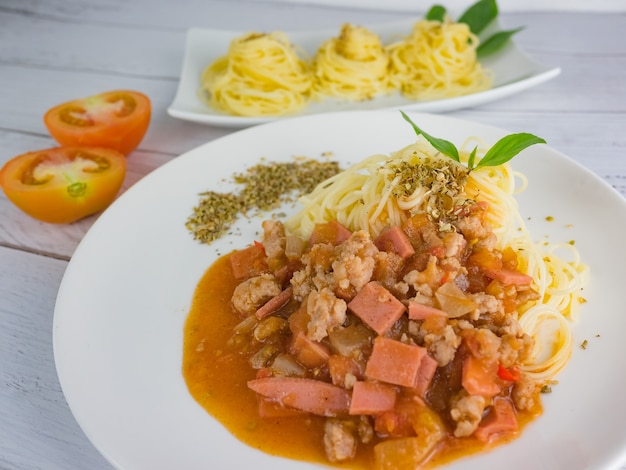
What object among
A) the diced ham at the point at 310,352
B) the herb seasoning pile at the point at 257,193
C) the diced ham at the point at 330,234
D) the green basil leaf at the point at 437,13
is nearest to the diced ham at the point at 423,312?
the diced ham at the point at 310,352

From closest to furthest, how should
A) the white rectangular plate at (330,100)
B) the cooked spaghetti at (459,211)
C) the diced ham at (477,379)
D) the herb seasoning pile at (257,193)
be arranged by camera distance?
the diced ham at (477,379)
the cooked spaghetti at (459,211)
the herb seasoning pile at (257,193)
the white rectangular plate at (330,100)

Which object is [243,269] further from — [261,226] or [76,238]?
[76,238]

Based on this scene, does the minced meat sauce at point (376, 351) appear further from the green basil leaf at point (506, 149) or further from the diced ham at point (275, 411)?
the green basil leaf at point (506, 149)

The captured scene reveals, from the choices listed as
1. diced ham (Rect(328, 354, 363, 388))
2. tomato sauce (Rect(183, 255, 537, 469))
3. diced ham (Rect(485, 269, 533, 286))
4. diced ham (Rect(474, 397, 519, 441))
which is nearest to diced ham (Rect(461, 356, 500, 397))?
diced ham (Rect(474, 397, 519, 441))

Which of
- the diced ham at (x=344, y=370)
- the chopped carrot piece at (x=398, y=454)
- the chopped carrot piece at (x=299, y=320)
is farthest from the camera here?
the chopped carrot piece at (x=299, y=320)

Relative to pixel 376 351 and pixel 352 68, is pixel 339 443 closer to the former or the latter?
pixel 376 351

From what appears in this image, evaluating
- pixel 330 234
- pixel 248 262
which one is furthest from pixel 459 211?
pixel 248 262

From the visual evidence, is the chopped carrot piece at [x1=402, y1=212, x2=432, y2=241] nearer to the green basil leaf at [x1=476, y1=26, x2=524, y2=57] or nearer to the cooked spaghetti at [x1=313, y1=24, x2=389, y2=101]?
the cooked spaghetti at [x1=313, y1=24, x2=389, y2=101]
